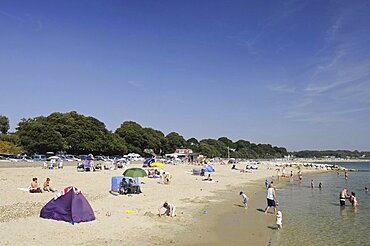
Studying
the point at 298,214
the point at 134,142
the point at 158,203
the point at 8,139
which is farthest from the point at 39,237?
the point at 134,142

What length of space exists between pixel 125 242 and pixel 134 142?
86.6m

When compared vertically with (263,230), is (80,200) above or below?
above

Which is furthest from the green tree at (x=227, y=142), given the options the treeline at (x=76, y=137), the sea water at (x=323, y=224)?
the sea water at (x=323, y=224)

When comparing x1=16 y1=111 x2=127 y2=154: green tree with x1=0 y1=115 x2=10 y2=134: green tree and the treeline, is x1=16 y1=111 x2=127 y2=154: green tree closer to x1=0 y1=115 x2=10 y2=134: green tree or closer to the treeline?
the treeline

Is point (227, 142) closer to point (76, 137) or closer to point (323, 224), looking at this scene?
point (76, 137)

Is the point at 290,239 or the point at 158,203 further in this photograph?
the point at 158,203

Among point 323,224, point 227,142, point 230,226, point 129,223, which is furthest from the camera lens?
point 227,142

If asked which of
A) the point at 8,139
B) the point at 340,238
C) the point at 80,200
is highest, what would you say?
the point at 8,139

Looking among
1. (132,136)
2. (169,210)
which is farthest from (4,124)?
(169,210)

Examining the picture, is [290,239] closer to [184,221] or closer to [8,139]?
[184,221]

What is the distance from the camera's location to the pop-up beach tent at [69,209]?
484 inches

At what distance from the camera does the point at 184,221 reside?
14773mm

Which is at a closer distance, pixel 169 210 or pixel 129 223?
pixel 129 223

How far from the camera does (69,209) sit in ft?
40.5
